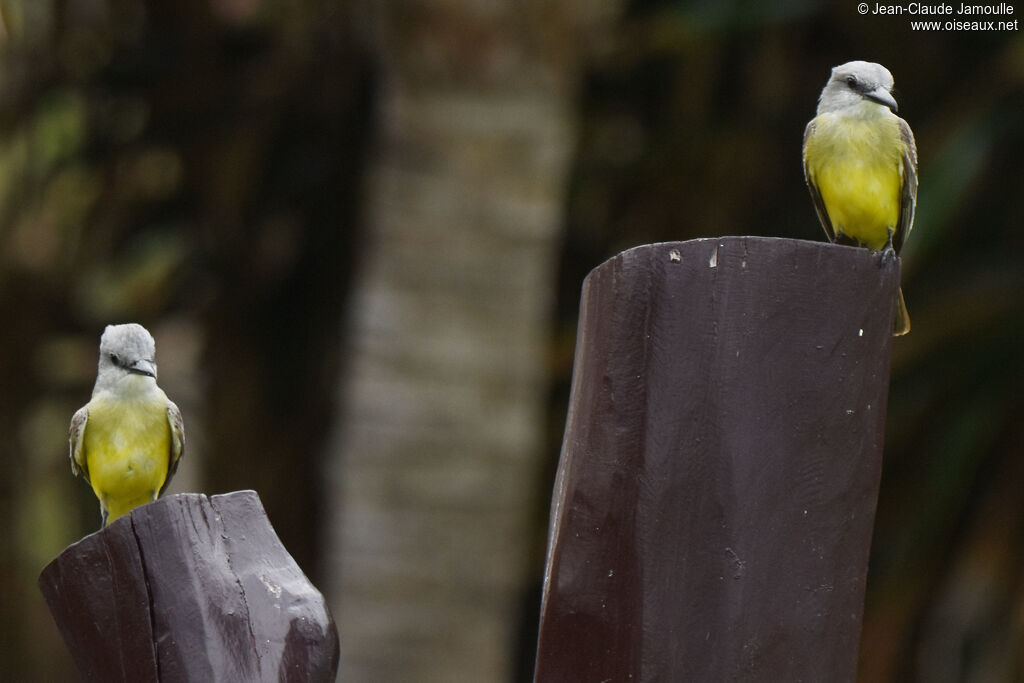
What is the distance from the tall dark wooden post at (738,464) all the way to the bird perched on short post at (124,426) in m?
2.10

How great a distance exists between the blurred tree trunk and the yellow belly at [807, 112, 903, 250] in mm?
2471

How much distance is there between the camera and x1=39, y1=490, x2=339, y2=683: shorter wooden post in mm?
2639

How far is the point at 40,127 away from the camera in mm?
8453

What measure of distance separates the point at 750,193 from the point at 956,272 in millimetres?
1394

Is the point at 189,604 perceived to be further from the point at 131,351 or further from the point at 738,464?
the point at 131,351

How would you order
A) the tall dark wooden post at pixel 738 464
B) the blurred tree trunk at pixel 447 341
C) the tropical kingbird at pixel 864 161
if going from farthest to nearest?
the blurred tree trunk at pixel 447 341
the tropical kingbird at pixel 864 161
the tall dark wooden post at pixel 738 464

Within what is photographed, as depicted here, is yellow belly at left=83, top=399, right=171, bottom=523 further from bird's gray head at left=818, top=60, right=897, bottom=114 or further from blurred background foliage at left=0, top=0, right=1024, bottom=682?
blurred background foliage at left=0, top=0, right=1024, bottom=682

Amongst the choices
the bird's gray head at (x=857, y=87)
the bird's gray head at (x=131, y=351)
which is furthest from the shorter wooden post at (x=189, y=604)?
Answer: the bird's gray head at (x=857, y=87)

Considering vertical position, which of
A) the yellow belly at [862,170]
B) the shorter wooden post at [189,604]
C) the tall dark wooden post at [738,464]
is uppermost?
the yellow belly at [862,170]

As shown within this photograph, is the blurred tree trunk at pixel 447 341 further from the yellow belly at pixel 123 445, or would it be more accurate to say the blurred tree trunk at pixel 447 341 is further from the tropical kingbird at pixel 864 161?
the tropical kingbird at pixel 864 161

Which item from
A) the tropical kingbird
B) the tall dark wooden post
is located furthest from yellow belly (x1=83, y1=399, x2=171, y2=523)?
the tall dark wooden post

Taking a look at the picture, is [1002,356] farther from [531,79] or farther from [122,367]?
[122,367]

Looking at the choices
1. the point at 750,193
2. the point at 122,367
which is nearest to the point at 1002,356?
the point at 750,193

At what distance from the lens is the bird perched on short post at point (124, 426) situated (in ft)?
14.3
